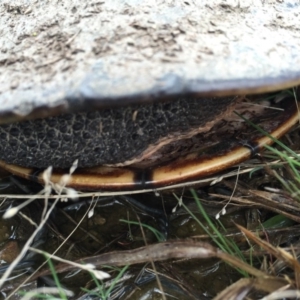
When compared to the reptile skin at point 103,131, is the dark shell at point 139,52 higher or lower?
higher

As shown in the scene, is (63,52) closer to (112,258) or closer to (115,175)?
(115,175)

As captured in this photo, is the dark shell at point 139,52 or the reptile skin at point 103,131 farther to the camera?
the reptile skin at point 103,131

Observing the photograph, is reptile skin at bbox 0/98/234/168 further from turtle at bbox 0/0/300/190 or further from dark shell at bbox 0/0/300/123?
dark shell at bbox 0/0/300/123

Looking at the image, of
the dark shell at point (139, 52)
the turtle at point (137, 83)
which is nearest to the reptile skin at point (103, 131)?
the turtle at point (137, 83)

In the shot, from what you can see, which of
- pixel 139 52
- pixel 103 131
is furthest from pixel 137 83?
pixel 103 131

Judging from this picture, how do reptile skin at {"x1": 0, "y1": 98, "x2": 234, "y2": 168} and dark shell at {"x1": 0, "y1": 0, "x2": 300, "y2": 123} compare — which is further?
reptile skin at {"x1": 0, "y1": 98, "x2": 234, "y2": 168}

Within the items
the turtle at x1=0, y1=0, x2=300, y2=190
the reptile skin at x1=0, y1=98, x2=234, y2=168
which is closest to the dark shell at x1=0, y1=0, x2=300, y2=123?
the turtle at x1=0, y1=0, x2=300, y2=190

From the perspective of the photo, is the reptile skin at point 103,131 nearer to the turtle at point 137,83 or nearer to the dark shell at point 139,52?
the turtle at point 137,83
